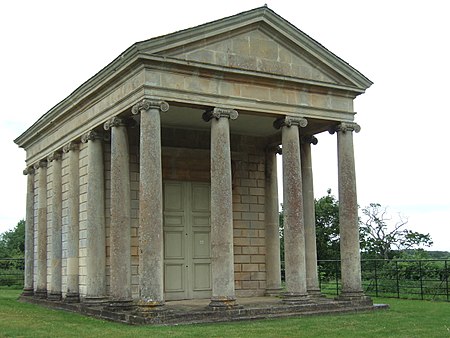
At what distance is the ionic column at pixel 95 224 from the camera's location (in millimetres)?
18906

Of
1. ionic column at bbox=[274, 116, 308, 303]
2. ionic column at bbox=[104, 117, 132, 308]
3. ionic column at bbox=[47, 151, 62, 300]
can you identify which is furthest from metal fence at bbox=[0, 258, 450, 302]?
ionic column at bbox=[47, 151, 62, 300]

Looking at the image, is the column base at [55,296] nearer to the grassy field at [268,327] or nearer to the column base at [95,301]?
the column base at [95,301]

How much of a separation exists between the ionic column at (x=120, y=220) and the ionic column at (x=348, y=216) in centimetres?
639

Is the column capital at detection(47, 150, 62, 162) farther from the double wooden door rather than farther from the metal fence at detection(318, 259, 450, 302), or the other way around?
the metal fence at detection(318, 259, 450, 302)

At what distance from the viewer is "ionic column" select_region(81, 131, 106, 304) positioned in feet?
62.0

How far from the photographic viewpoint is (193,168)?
21.6m

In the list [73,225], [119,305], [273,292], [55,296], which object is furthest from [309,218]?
[55,296]

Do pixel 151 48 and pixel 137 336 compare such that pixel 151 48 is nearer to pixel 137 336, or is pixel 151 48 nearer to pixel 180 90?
pixel 180 90

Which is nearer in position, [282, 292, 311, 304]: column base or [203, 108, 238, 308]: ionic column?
[203, 108, 238, 308]: ionic column

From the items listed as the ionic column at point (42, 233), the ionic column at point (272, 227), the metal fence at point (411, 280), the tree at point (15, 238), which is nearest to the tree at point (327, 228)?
the metal fence at point (411, 280)

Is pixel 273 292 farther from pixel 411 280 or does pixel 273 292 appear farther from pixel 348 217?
pixel 411 280

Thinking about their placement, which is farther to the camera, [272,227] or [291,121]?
[272,227]

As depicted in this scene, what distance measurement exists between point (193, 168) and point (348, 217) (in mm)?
5674

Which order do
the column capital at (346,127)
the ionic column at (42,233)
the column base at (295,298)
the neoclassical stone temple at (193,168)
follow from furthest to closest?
the ionic column at (42,233), the column capital at (346,127), the column base at (295,298), the neoclassical stone temple at (193,168)
